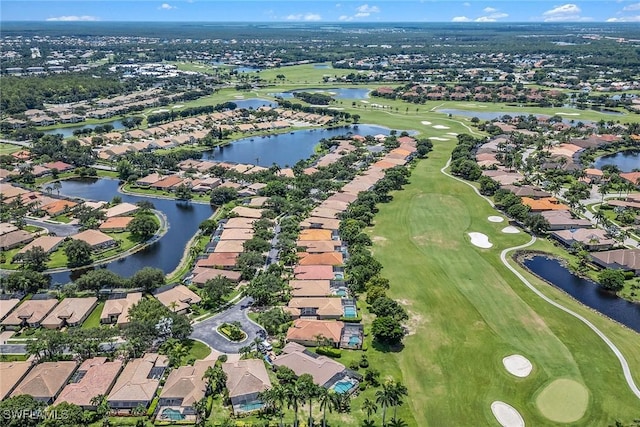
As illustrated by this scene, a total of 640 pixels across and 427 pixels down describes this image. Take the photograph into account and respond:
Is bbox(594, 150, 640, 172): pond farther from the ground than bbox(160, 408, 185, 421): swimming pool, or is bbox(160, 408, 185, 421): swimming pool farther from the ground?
bbox(160, 408, 185, 421): swimming pool

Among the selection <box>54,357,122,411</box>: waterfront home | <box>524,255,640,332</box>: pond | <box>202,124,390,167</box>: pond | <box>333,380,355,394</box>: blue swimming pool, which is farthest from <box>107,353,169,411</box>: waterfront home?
<box>202,124,390,167</box>: pond

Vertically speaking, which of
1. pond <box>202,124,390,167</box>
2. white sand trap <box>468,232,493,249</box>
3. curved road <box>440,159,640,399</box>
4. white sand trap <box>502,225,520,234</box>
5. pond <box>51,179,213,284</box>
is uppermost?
curved road <box>440,159,640,399</box>

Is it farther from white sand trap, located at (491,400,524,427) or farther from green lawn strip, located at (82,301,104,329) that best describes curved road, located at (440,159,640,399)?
green lawn strip, located at (82,301,104,329)

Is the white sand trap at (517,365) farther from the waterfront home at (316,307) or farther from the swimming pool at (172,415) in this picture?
the swimming pool at (172,415)

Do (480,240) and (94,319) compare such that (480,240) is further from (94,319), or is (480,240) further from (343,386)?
(94,319)

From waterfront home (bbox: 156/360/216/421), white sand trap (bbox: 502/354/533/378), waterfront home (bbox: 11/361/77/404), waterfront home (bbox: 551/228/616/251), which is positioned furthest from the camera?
waterfront home (bbox: 551/228/616/251)

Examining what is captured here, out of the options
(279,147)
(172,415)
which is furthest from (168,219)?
(279,147)

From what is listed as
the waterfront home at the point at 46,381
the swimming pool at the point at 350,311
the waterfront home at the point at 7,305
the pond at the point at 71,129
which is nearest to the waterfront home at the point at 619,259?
the swimming pool at the point at 350,311
